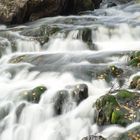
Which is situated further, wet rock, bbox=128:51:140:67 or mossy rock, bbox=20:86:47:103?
wet rock, bbox=128:51:140:67

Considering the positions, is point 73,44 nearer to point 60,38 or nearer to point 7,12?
point 60,38

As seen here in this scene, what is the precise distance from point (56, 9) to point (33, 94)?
33.9ft

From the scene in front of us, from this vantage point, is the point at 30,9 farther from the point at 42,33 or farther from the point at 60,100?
the point at 60,100

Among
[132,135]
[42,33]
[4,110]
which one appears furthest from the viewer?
[42,33]

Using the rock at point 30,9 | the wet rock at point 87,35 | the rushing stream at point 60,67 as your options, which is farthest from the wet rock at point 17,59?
the rock at point 30,9

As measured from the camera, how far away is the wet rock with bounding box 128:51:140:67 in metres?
11.1

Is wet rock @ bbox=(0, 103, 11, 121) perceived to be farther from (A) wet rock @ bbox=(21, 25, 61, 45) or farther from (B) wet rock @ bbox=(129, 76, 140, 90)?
(A) wet rock @ bbox=(21, 25, 61, 45)

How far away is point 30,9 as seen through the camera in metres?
18.8

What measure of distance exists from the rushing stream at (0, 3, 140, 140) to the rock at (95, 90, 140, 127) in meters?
0.16

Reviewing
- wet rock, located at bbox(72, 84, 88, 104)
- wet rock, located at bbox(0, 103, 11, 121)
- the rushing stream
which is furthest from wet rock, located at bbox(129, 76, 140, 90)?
wet rock, located at bbox(0, 103, 11, 121)

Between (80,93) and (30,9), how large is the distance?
33.4 feet

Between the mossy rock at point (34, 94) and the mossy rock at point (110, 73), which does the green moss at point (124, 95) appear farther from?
the mossy rock at point (34, 94)

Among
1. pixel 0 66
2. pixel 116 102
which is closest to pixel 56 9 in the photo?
pixel 0 66

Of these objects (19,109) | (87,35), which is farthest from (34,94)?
(87,35)
